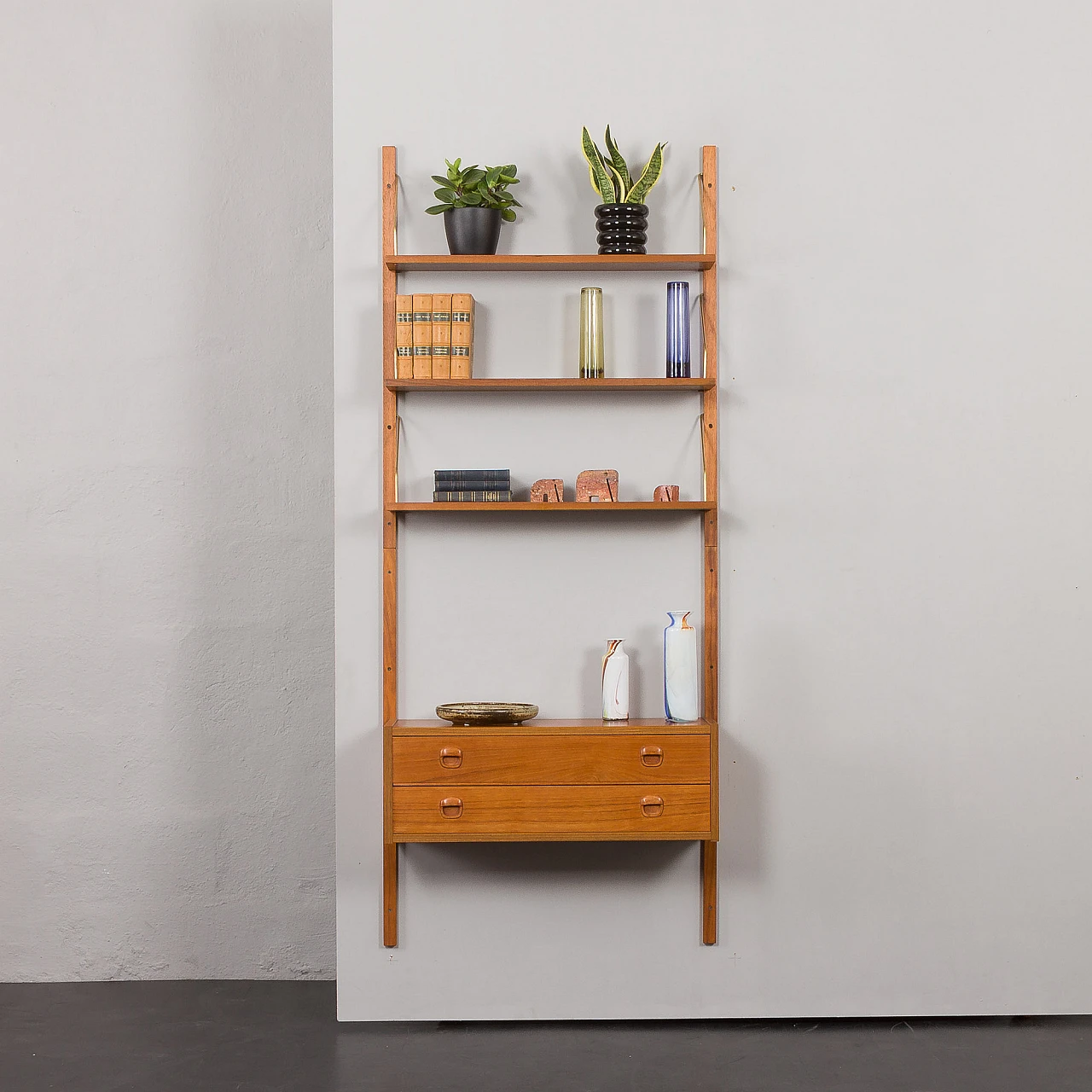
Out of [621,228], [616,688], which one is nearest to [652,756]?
[616,688]

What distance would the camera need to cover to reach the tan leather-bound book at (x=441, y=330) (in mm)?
2926

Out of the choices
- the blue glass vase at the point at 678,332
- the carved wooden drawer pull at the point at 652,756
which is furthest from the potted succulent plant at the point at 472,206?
the carved wooden drawer pull at the point at 652,756

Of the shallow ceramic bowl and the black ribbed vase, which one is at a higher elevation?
the black ribbed vase

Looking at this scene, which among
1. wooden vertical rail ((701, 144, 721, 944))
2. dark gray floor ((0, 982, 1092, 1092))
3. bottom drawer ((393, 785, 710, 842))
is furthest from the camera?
wooden vertical rail ((701, 144, 721, 944))

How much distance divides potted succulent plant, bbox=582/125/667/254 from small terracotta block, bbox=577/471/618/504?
2.05ft

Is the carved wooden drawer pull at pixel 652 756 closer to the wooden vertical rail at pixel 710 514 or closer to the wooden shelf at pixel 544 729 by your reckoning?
the wooden shelf at pixel 544 729

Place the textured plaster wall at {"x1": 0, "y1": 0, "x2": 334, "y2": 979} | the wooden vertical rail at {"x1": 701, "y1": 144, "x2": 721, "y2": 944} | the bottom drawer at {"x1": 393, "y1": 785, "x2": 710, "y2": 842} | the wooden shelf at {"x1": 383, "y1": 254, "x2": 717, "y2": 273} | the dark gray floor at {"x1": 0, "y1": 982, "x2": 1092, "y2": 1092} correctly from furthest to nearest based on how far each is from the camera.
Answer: the textured plaster wall at {"x1": 0, "y1": 0, "x2": 334, "y2": 979} → the wooden vertical rail at {"x1": 701, "y1": 144, "x2": 721, "y2": 944} → the wooden shelf at {"x1": 383, "y1": 254, "x2": 717, "y2": 273} → the bottom drawer at {"x1": 393, "y1": 785, "x2": 710, "y2": 842} → the dark gray floor at {"x1": 0, "y1": 982, "x2": 1092, "y2": 1092}

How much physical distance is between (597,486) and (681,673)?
0.57m

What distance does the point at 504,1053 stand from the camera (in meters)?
2.87

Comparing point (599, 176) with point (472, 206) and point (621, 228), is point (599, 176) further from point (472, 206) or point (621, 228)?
point (472, 206)

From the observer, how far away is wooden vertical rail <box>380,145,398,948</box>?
3.01 meters

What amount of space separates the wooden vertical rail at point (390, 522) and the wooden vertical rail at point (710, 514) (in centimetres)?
90

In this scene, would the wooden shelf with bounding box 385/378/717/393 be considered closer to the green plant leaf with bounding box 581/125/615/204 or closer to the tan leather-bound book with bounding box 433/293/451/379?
the tan leather-bound book with bounding box 433/293/451/379

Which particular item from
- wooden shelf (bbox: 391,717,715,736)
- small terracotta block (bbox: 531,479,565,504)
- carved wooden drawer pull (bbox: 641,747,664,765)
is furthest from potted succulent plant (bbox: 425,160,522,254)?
carved wooden drawer pull (bbox: 641,747,664,765)
